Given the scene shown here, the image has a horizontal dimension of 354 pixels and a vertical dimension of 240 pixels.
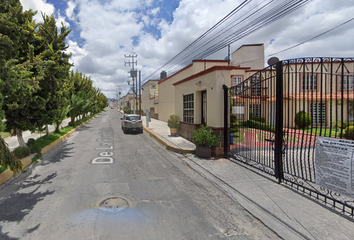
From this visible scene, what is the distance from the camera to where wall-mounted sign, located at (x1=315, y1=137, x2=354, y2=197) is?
139 inches

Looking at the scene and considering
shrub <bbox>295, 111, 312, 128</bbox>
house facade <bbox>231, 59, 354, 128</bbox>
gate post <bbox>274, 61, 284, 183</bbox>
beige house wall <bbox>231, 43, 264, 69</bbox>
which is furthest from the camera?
beige house wall <bbox>231, 43, 264, 69</bbox>

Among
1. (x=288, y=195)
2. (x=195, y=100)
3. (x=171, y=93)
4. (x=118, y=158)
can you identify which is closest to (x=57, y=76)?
(x=118, y=158)

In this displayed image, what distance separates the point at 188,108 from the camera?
454 inches

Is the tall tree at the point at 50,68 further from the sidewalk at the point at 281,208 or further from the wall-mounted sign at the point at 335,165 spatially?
the wall-mounted sign at the point at 335,165

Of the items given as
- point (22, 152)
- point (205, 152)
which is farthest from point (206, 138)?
point (22, 152)

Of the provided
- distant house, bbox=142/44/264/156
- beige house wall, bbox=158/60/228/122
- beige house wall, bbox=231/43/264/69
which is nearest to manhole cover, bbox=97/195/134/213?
distant house, bbox=142/44/264/156

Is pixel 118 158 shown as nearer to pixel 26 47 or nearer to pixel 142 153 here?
pixel 142 153

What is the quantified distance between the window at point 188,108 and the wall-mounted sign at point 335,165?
7.27 metres

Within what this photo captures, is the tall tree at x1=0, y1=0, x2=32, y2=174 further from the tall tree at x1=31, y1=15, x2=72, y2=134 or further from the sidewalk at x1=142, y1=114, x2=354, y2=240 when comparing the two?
the sidewalk at x1=142, y1=114, x2=354, y2=240

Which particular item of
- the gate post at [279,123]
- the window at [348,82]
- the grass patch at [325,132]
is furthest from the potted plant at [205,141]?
the window at [348,82]

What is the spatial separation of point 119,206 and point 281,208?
10.8 ft

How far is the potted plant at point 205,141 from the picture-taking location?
25.5 ft

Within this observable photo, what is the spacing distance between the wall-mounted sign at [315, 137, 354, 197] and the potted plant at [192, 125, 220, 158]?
3.92m

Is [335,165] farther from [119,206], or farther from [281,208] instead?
[119,206]
